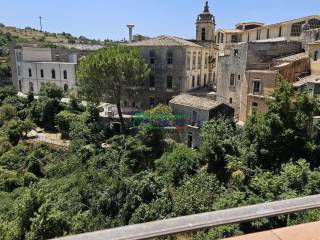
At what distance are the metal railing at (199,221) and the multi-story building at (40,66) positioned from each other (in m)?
41.7

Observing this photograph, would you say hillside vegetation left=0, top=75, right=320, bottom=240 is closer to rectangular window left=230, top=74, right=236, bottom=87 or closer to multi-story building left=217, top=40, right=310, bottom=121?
multi-story building left=217, top=40, right=310, bottom=121

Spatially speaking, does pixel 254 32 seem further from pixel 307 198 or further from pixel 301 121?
pixel 307 198

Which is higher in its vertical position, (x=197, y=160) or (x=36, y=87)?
(x=36, y=87)

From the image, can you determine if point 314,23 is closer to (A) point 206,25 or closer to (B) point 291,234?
(A) point 206,25

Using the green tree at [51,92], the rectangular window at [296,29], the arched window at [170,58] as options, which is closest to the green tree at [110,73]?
the arched window at [170,58]

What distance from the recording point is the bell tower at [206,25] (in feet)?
127

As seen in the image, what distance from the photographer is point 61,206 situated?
16219mm

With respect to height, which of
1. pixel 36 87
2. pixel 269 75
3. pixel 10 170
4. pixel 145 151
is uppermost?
pixel 269 75

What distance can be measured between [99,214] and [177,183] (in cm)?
542

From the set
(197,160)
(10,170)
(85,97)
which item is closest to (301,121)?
(197,160)

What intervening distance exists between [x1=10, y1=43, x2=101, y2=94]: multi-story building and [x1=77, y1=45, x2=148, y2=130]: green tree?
14.9 metres

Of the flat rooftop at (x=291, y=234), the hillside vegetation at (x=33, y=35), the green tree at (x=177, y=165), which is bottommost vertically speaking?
the green tree at (x=177, y=165)

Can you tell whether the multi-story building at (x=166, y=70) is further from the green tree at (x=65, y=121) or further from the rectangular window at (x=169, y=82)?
the green tree at (x=65, y=121)

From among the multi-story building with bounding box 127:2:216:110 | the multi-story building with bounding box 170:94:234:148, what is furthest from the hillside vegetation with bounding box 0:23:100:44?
the multi-story building with bounding box 170:94:234:148
